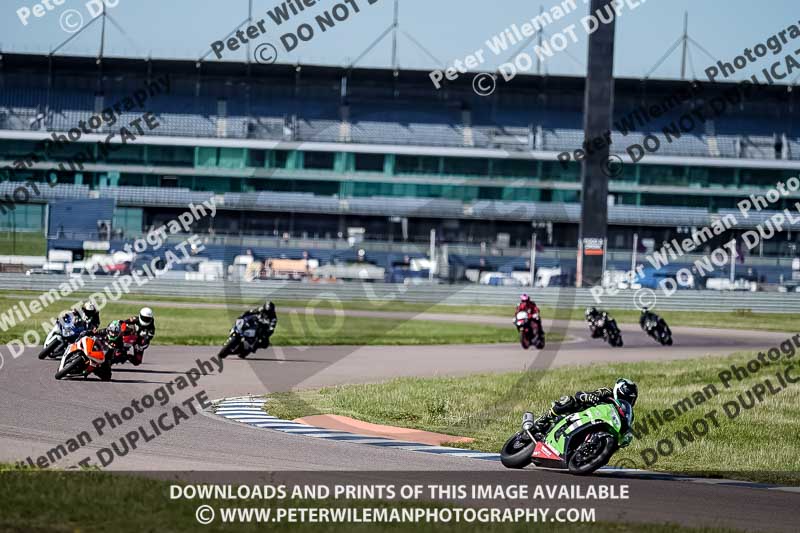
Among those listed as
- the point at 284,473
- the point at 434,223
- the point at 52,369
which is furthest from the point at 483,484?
the point at 434,223

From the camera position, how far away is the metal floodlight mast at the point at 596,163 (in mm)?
54250

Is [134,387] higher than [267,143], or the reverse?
[267,143]

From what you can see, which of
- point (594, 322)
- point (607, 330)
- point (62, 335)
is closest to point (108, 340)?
point (62, 335)

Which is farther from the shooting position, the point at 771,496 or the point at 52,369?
the point at 52,369

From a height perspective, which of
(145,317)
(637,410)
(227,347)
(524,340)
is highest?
(145,317)

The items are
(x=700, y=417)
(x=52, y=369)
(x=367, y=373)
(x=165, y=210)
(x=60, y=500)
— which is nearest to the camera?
(x=60, y=500)

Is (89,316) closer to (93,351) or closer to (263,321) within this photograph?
(93,351)

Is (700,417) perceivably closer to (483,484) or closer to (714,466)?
(714,466)

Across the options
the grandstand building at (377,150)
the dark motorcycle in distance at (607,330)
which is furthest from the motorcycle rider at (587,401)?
the grandstand building at (377,150)

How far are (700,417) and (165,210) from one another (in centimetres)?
5676

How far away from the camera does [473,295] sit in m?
50.9

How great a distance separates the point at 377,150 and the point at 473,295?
22.9 meters

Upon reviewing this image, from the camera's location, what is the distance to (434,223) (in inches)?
2766

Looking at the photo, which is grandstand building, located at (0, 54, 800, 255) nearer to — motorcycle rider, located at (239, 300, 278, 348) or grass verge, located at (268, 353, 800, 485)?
motorcycle rider, located at (239, 300, 278, 348)
